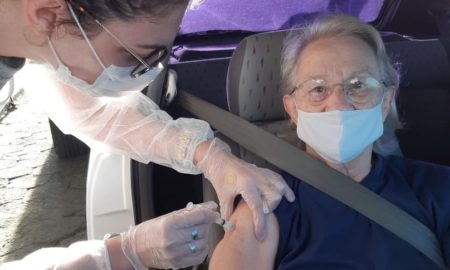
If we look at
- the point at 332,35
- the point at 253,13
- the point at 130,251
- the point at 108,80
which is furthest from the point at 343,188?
the point at 253,13

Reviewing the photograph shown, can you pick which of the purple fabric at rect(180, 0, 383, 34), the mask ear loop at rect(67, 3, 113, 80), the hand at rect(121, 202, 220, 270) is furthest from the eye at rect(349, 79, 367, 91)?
the purple fabric at rect(180, 0, 383, 34)

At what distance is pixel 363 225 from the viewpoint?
56.4 inches

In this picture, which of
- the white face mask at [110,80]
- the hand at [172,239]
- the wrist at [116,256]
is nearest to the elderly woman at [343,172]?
the hand at [172,239]

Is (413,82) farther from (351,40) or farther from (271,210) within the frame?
(271,210)

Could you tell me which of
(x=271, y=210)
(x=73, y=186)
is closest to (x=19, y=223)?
(x=73, y=186)

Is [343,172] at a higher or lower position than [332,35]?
lower

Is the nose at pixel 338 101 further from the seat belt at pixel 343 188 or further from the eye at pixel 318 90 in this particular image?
the seat belt at pixel 343 188

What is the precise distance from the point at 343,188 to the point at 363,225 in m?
0.12

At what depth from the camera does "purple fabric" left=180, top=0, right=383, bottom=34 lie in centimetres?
233

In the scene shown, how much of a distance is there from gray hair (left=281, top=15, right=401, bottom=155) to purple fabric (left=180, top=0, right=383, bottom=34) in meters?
0.68

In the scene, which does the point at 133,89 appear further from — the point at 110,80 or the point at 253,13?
the point at 253,13

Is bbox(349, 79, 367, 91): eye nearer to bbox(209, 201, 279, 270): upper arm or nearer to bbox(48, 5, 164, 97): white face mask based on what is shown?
bbox(209, 201, 279, 270): upper arm

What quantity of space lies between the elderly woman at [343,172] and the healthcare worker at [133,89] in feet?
0.27

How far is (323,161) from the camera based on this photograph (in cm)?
151
